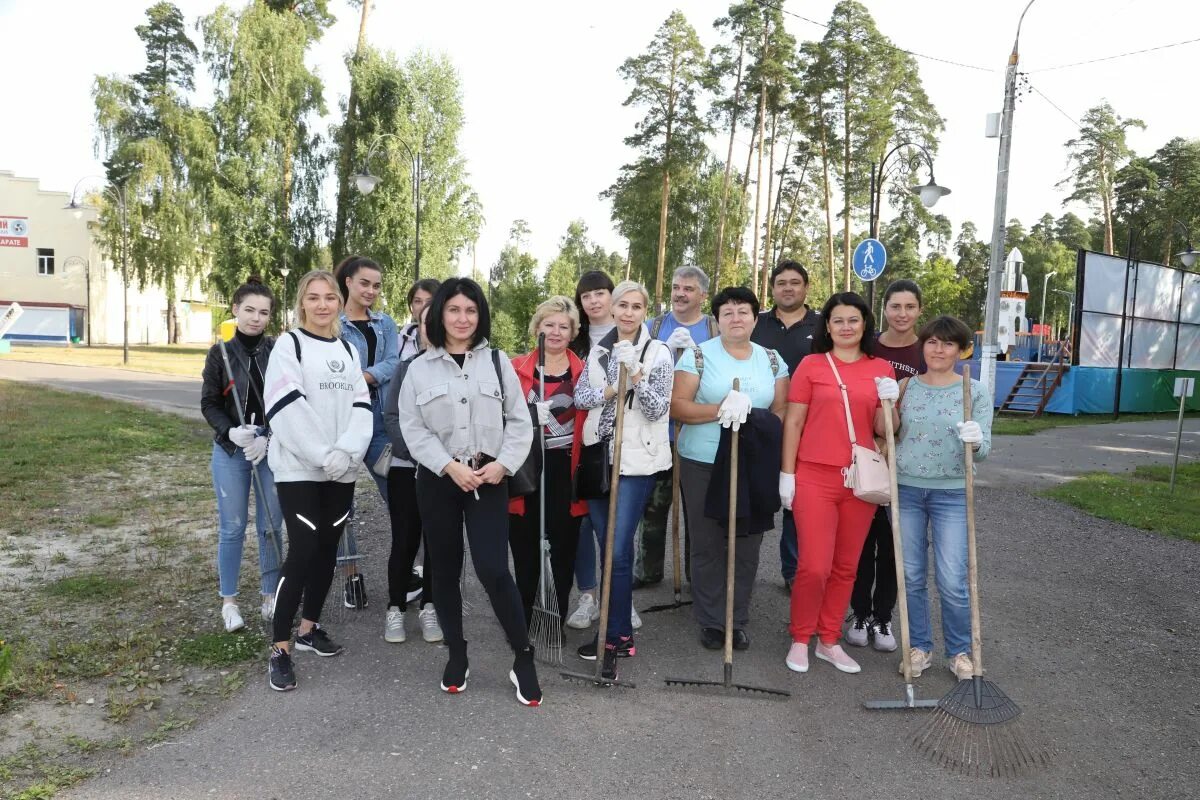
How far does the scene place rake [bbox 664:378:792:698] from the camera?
368cm

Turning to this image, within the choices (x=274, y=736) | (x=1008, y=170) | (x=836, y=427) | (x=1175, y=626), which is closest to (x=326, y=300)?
(x=274, y=736)

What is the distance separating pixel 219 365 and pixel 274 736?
2.01 m

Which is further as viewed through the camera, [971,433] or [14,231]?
[14,231]

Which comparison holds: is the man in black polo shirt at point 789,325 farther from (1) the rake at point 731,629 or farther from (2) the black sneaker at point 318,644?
(2) the black sneaker at point 318,644

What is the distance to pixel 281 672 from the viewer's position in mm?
3611

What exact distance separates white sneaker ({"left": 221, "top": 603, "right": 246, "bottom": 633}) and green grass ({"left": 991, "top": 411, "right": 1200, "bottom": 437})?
15.5 m

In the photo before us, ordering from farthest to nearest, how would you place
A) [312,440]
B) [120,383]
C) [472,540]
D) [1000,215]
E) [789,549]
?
[120,383] → [1000,215] → [789,549] → [312,440] → [472,540]

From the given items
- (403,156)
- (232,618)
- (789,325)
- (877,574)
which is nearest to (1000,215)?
(789,325)

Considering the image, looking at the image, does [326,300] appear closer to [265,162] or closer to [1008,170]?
[1008,170]

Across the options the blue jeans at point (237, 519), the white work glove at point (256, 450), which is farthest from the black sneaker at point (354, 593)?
the white work glove at point (256, 450)

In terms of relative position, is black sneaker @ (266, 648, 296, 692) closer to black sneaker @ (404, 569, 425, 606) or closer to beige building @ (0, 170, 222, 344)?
black sneaker @ (404, 569, 425, 606)

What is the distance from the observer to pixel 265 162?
89.9 ft

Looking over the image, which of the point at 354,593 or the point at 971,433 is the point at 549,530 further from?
the point at 971,433

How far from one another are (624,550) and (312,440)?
64.4 inches
